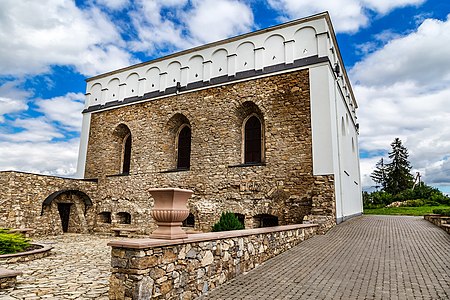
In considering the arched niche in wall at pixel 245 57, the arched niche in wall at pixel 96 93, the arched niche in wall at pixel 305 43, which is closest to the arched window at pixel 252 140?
the arched niche in wall at pixel 245 57

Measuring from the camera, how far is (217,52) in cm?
1495

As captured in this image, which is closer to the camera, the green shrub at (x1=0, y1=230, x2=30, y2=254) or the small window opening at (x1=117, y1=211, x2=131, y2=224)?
the green shrub at (x1=0, y1=230, x2=30, y2=254)

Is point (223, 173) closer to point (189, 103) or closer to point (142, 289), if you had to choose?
point (189, 103)

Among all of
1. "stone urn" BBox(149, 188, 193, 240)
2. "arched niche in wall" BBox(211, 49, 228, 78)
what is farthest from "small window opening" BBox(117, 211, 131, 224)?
"stone urn" BBox(149, 188, 193, 240)


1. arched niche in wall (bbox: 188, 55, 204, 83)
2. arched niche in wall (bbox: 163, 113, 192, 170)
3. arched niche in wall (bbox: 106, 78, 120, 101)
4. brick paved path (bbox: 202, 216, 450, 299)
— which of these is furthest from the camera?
arched niche in wall (bbox: 106, 78, 120, 101)

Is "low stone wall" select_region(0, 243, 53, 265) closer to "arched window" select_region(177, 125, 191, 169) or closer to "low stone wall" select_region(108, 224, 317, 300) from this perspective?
"low stone wall" select_region(108, 224, 317, 300)

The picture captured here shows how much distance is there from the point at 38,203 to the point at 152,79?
8.17 metres

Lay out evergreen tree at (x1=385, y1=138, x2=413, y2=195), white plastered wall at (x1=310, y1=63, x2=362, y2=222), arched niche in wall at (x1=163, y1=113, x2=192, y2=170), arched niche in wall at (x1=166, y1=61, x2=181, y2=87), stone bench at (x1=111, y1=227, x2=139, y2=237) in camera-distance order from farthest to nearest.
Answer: evergreen tree at (x1=385, y1=138, x2=413, y2=195)
arched niche in wall at (x1=166, y1=61, x2=181, y2=87)
arched niche in wall at (x1=163, y1=113, x2=192, y2=170)
stone bench at (x1=111, y1=227, x2=139, y2=237)
white plastered wall at (x1=310, y1=63, x2=362, y2=222)

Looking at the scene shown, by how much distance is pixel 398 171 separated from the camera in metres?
47.8

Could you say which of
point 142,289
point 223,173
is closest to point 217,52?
point 223,173

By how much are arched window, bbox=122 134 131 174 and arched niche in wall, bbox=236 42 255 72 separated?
7.78m

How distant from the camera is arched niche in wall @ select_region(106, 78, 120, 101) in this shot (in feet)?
58.6

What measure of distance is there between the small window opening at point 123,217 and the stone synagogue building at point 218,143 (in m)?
0.05

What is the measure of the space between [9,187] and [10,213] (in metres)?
1.08
